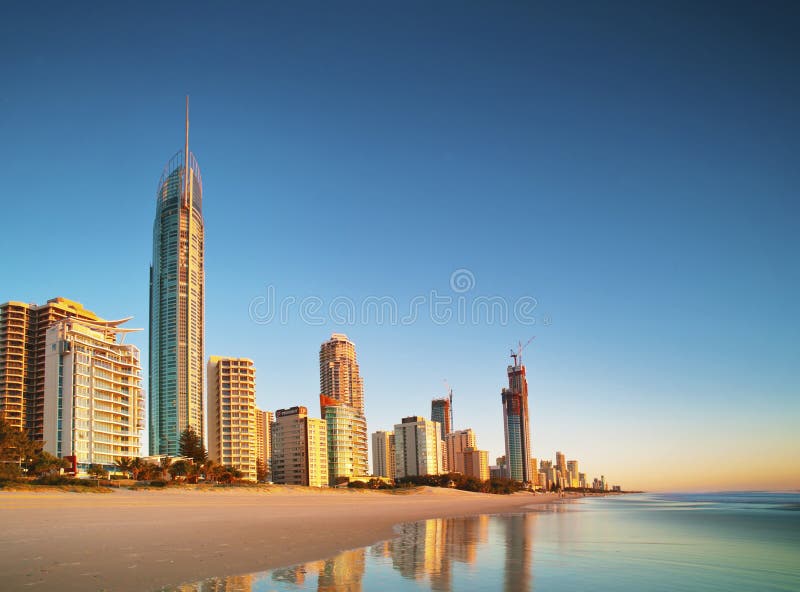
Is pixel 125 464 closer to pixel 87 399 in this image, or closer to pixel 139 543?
pixel 87 399

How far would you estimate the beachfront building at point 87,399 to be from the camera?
94188mm

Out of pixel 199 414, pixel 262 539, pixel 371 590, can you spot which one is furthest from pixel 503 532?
pixel 199 414

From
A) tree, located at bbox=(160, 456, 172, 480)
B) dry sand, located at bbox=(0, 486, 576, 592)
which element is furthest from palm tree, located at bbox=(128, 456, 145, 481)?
dry sand, located at bbox=(0, 486, 576, 592)

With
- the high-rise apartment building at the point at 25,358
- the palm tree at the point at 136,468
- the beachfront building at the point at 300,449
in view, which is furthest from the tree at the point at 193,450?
the beachfront building at the point at 300,449

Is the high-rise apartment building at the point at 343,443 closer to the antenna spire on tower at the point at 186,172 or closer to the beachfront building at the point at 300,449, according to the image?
the beachfront building at the point at 300,449

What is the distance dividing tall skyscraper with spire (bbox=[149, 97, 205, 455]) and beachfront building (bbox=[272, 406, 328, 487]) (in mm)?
22785

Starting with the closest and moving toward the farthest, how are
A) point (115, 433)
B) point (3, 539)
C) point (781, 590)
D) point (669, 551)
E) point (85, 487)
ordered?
point (781, 590), point (3, 539), point (669, 551), point (85, 487), point (115, 433)

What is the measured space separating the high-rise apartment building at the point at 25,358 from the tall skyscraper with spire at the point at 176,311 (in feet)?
75.2

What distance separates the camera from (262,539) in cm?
2770

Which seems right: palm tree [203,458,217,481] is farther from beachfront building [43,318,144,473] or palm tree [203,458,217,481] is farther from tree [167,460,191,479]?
beachfront building [43,318,144,473]

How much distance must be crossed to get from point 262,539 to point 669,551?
1876 centimetres

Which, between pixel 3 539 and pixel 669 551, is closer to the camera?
pixel 3 539

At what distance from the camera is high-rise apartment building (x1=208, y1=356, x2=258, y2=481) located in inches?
5851

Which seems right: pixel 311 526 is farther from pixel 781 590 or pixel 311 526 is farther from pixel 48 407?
pixel 48 407
